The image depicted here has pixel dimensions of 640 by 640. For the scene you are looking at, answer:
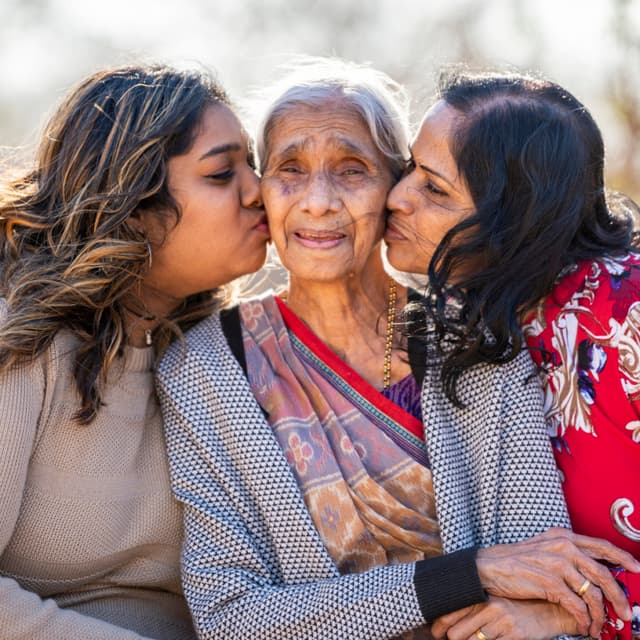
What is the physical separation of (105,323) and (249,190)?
1.98 ft

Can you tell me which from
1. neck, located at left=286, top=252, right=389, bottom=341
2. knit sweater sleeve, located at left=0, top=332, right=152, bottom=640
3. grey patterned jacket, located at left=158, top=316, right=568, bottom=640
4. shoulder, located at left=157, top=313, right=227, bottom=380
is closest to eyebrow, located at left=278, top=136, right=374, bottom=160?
neck, located at left=286, top=252, right=389, bottom=341

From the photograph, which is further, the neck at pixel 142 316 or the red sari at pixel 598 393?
the neck at pixel 142 316

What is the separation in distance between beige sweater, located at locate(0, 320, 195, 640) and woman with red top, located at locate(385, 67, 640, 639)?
857 millimetres

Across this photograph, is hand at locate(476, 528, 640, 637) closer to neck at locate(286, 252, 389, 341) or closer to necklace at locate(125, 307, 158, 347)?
neck at locate(286, 252, 389, 341)

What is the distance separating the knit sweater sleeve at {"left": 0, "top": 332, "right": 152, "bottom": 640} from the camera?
A: 265 cm

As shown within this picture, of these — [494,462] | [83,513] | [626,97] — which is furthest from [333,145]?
[626,97]

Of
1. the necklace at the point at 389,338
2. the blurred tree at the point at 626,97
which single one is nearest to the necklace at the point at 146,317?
the necklace at the point at 389,338

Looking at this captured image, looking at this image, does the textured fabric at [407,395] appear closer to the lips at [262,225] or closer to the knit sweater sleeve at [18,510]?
the lips at [262,225]

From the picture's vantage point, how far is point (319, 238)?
3.13 m

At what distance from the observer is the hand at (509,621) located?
2654mm

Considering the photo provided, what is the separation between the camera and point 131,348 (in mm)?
3131

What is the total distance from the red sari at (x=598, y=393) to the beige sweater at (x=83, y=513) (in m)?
1.14

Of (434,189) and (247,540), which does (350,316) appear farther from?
(247,540)

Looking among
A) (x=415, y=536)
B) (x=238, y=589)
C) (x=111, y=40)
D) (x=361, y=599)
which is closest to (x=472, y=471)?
(x=415, y=536)
